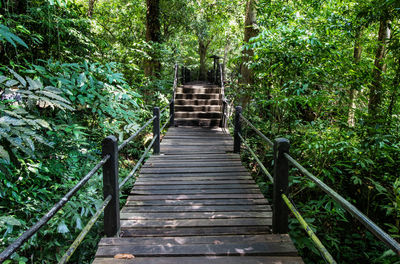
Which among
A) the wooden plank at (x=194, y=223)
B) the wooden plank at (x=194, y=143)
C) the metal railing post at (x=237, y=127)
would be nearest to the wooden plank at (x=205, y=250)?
the wooden plank at (x=194, y=223)

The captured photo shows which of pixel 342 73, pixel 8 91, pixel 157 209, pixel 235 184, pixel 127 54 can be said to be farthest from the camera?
pixel 127 54

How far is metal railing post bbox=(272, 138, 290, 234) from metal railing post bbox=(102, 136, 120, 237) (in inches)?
65.2

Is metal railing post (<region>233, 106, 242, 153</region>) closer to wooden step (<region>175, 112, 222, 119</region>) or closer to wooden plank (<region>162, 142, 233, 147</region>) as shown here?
wooden plank (<region>162, 142, 233, 147</region>)

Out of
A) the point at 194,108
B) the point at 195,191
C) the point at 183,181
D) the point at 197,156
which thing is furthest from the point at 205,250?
the point at 194,108

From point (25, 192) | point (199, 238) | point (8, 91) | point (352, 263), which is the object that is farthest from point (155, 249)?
point (352, 263)

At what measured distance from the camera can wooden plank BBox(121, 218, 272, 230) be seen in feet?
9.66

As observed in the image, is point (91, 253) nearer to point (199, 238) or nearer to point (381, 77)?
point (199, 238)

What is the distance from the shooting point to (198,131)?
8.45 meters

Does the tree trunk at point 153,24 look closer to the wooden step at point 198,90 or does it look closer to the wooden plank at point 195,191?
the wooden step at point 198,90

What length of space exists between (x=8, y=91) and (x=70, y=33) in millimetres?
3361

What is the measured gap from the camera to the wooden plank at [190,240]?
251 centimetres

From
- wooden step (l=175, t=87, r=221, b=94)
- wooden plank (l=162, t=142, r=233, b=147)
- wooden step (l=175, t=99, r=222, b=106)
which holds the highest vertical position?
wooden step (l=175, t=87, r=221, b=94)

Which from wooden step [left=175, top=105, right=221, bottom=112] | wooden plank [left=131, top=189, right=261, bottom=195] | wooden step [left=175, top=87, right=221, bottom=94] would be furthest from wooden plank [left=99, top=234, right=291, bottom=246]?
wooden step [left=175, top=87, right=221, bottom=94]

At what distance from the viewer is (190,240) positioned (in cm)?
257
